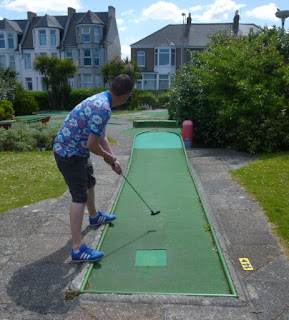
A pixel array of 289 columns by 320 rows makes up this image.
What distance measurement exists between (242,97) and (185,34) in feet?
104

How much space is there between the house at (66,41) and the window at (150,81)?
498 centimetres

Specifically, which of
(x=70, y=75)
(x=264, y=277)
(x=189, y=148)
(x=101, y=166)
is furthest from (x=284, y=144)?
(x=70, y=75)

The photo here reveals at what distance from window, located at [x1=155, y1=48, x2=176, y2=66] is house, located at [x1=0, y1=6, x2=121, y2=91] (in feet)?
19.1

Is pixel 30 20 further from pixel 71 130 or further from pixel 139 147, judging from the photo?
pixel 71 130

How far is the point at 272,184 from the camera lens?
594 cm

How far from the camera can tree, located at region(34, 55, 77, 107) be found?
1163 inches

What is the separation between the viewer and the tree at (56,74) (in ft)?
96.9

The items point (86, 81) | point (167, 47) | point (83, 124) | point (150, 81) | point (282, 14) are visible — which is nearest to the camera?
point (83, 124)

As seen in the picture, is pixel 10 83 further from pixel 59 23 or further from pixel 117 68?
pixel 59 23

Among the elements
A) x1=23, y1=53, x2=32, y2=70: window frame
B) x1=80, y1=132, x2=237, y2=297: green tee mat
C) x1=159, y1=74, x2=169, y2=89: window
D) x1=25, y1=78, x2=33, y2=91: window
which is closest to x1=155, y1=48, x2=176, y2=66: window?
x1=159, y1=74, x2=169, y2=89: window

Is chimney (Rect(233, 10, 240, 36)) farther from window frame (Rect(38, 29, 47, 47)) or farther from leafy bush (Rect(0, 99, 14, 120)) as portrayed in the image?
leafy bush (Rect(0, 99, 14, 120))

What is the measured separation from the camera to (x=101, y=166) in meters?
7.69

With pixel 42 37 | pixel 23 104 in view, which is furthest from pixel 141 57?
pixel 23 104

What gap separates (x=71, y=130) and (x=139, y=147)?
18.4 feet
